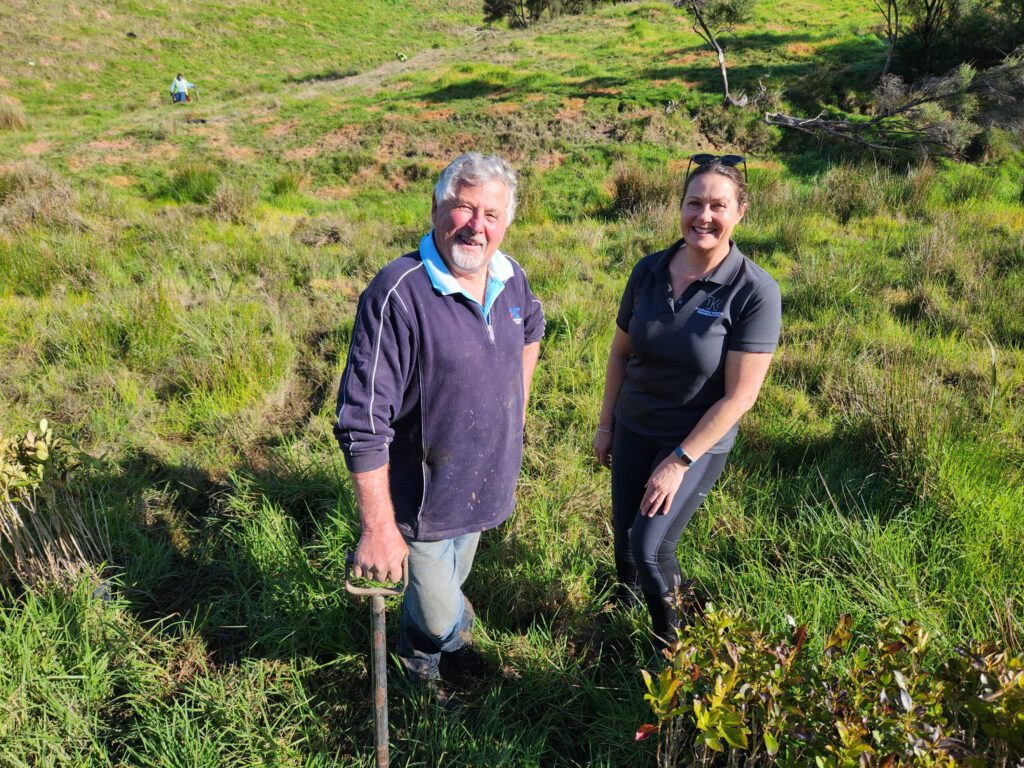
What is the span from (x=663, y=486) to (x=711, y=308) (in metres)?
0.61

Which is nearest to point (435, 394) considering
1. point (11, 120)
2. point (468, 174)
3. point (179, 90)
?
point (468, 174)

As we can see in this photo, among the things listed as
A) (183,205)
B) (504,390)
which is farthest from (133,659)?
(183,205)

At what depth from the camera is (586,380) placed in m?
4.01

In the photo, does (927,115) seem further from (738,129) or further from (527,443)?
(527,443)

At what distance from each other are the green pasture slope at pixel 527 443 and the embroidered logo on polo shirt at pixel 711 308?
104 centimetres

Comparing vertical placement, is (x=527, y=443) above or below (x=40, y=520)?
below

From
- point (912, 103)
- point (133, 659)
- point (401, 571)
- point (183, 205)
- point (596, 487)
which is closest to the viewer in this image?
point (401, 571)

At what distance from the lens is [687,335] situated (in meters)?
1.97

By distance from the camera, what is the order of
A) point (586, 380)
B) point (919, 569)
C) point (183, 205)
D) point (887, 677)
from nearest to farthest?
1. point (887, 677)
2. point (919, 569)
3. point (586, 380)
4. point (183, 205)

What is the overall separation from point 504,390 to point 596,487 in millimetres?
1309

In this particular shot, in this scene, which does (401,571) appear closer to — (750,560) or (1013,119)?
(750,560)

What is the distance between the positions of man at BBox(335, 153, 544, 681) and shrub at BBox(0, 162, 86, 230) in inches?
279

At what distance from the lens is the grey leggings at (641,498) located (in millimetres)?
2045

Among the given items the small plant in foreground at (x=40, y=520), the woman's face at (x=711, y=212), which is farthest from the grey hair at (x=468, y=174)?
the small plant in foreground at (x=40, y=520)
